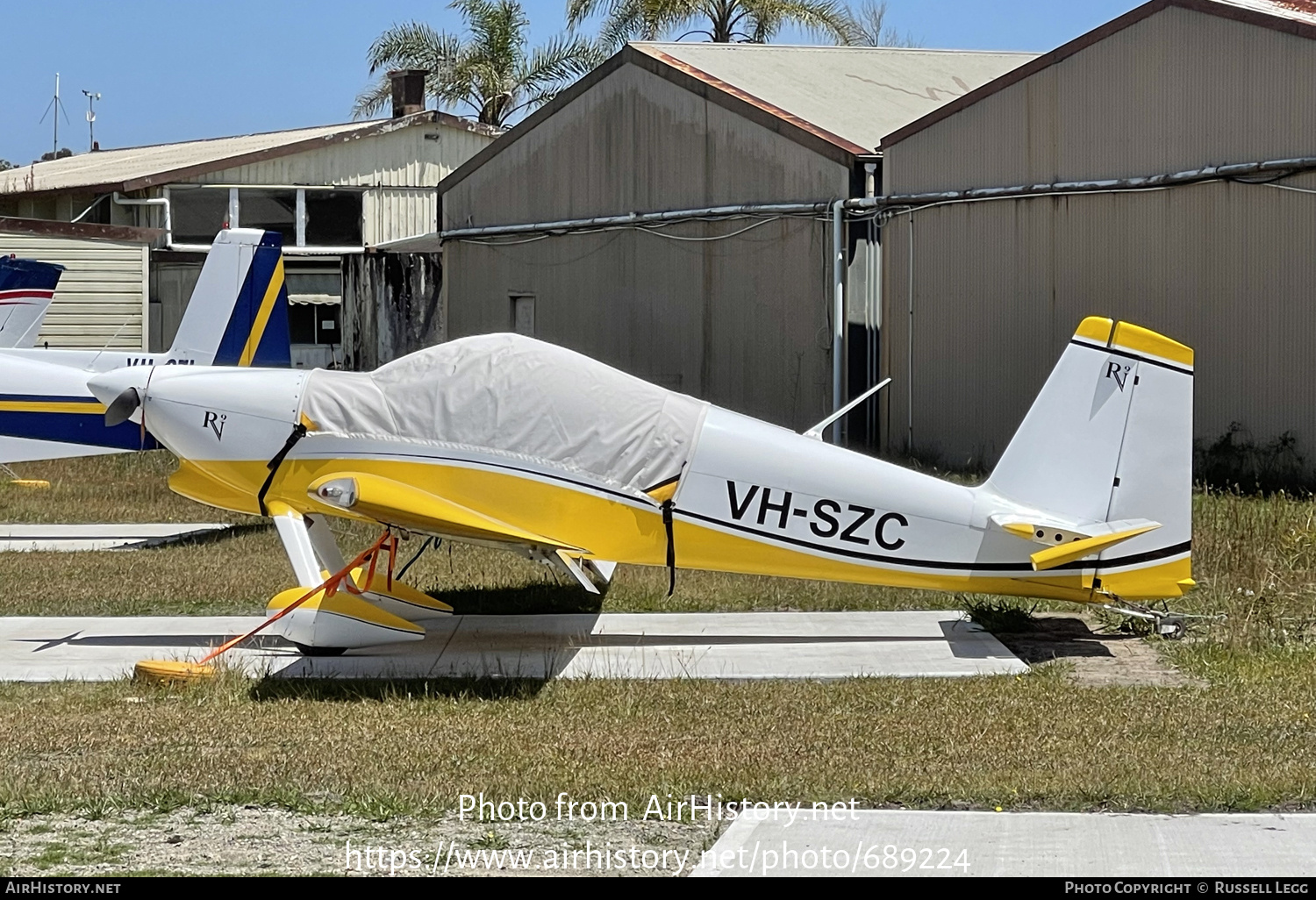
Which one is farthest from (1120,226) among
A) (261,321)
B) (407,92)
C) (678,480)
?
(407,92)

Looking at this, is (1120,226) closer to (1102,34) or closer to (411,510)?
(1102,34)

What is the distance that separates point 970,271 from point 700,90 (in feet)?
16.1

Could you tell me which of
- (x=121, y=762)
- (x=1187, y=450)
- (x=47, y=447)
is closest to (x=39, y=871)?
(x=121, y=762)

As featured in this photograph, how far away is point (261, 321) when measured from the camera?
47.2ft

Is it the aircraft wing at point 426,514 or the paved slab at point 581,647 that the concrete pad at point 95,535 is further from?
the aircraft wing at point 426,514

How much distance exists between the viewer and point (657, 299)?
65.2 ft

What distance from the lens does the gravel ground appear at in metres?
4.80

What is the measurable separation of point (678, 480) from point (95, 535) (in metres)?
7.87

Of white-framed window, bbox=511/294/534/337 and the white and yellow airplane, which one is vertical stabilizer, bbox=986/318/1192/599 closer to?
the white and yellow airplane

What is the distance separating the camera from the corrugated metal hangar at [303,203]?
29172 millimetres

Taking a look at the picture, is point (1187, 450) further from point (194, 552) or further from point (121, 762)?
point (194, 552)

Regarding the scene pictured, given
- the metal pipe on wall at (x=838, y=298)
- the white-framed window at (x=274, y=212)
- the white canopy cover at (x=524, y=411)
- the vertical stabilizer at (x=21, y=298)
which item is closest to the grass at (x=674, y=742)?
the white canopy cover at (x=524, y=411)

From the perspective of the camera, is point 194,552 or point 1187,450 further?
point 194,552

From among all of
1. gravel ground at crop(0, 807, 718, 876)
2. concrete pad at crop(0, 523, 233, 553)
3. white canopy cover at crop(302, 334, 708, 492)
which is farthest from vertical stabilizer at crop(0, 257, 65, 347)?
gravel ground at crop(0, 807, 718, 876)
